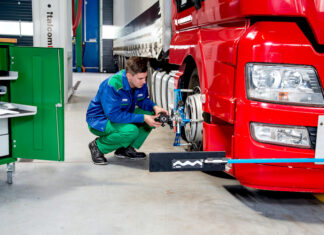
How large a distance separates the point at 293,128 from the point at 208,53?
80 centimetres

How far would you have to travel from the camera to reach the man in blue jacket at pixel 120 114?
285 centimetres

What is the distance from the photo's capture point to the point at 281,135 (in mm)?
1840

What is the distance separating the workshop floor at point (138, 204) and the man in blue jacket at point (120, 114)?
0.20 m

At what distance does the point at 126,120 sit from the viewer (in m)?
2.87

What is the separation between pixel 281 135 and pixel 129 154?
1628 mm

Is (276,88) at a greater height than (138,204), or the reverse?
(276,88)

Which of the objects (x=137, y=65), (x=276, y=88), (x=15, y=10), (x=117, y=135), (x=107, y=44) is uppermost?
(x=15, y=10)

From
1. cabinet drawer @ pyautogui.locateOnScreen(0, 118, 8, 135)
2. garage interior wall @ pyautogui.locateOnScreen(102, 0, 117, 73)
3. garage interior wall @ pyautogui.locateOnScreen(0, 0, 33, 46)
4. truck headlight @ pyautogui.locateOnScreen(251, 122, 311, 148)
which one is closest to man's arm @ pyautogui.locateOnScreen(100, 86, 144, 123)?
cabinet drawer @ pyautogui.locateOnScreen(0, 118, 8, 135)

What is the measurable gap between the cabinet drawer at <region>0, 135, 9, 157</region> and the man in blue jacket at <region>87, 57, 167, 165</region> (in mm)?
679

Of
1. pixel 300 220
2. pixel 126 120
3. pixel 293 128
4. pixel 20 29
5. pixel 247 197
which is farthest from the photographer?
pixel 20 29

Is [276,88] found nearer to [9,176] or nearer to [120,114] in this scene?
[120,114]

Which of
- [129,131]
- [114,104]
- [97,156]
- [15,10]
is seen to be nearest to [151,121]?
[129,131]

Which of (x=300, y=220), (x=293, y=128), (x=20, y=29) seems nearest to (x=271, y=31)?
(x=293, y=128)

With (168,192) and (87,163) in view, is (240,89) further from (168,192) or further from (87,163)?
(87,163)
